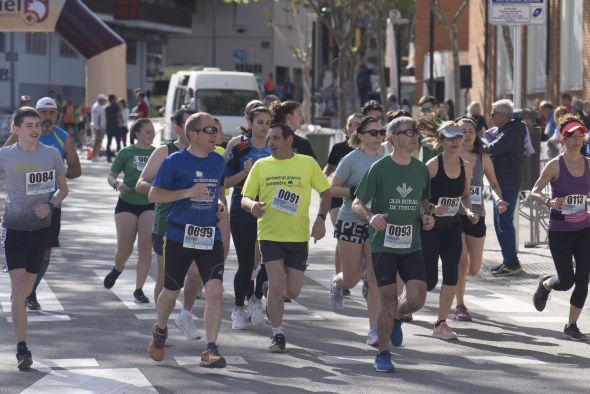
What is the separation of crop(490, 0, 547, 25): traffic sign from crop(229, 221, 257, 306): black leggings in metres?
6.87

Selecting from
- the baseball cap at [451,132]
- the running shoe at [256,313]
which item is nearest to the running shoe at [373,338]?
the running shoe at [256,313]

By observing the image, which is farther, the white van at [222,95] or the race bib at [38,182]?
the white van at [222,95]

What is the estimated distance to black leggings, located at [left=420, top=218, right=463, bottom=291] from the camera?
11266mm

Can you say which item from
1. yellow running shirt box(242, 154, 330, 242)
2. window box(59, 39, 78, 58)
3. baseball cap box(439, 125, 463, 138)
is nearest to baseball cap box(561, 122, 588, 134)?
baseball cap box(439, 125, 463, 138)

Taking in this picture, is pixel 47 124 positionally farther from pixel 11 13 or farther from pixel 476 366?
pixel 11 13

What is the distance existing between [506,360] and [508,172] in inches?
231

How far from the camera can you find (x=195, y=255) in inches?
393

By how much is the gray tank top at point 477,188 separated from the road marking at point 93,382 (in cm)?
384

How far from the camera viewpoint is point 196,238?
32.4ft

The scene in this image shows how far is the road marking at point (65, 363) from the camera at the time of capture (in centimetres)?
989

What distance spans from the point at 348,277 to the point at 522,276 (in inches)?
192

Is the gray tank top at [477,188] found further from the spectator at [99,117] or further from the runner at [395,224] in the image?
the spectator at [99,117]

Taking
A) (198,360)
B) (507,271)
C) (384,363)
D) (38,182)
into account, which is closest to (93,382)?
(198,360)

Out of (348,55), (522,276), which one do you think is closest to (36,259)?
(522,276)
